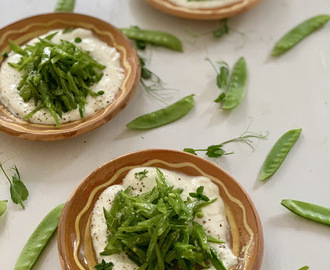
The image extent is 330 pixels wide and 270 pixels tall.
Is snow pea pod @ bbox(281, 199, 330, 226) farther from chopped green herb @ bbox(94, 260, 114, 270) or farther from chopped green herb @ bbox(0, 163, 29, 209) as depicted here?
chopped green herb @ bbox(0, 163, 29, 209)

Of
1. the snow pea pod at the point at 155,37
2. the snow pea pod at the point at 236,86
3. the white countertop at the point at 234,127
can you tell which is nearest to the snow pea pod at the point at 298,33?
the white countertop at the point at 234,127

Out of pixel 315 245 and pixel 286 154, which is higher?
pixel 286 154

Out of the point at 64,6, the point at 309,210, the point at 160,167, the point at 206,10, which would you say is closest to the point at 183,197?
the point at 160,167

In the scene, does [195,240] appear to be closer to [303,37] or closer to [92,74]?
[92,74]

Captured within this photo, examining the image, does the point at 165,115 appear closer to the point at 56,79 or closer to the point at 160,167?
the point at 160,167

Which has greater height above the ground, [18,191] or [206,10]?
[206,10]

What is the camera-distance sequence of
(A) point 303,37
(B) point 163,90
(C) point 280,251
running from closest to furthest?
(C) point 280,251
(B) point 163,90
(A) point 303,37

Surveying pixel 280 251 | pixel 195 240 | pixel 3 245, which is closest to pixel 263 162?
pixel 280 251
